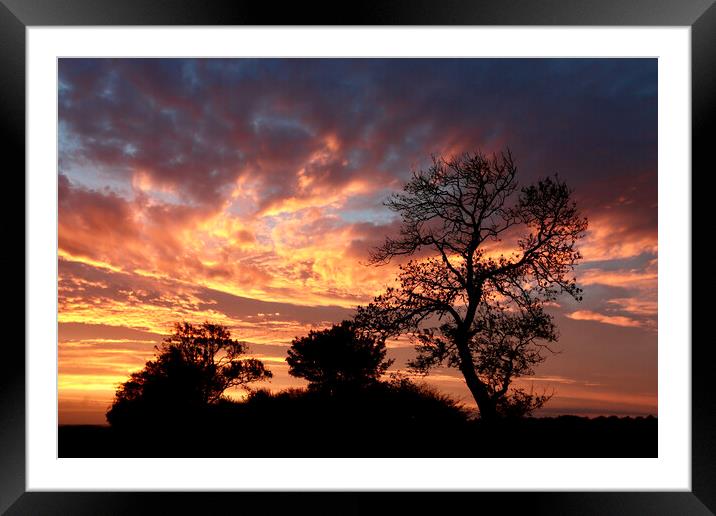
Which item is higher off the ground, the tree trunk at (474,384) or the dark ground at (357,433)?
the tree trunk at (474,384)

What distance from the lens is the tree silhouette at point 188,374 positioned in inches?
148

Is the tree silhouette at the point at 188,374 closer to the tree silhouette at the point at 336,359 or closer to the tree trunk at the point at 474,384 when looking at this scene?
the tree silhouette at the point at 336,359

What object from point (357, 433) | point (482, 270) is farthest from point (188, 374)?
point (482, 270)

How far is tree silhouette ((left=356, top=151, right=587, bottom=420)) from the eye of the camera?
3.55m

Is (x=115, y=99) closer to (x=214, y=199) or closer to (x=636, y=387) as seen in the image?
(x=214, y=199)

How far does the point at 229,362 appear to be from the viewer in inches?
155
